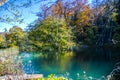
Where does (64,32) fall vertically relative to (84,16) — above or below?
below

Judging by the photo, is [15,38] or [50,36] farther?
[50,36]

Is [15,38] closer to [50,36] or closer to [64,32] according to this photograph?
[50,36]

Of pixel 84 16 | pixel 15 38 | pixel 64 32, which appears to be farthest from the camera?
pixel 84 16

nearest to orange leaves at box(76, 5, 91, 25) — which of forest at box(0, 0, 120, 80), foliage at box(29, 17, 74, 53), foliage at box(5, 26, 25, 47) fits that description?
forest at box(0, 0, 120, 80)

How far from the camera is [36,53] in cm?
1728

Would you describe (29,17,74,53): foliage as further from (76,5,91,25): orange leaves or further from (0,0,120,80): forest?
(76,5,91,25): orange leaves

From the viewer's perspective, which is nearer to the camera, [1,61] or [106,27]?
[1,61]

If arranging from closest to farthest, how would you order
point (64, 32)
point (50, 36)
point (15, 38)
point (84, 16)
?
point (15, 38), point (50, 36), point (64, 32), point (84, 16)

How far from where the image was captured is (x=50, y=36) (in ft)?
Answer: 58.7

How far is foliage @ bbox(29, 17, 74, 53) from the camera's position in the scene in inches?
682

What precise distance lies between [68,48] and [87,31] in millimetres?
3398

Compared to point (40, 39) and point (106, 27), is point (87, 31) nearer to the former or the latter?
point (106, 27)

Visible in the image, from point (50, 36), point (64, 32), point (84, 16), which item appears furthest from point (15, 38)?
point (84, 16)

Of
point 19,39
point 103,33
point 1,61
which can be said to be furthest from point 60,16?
point 1,61
